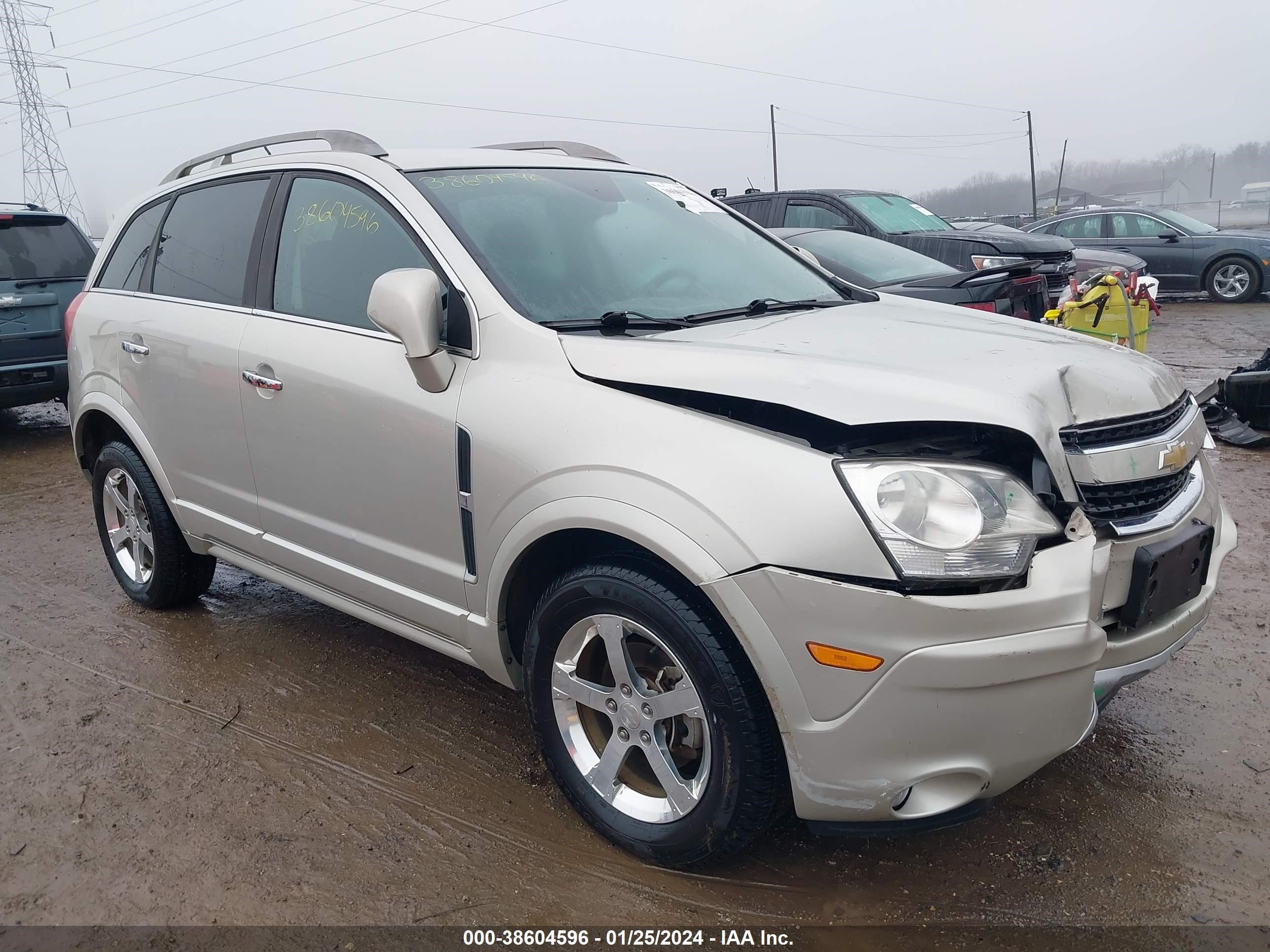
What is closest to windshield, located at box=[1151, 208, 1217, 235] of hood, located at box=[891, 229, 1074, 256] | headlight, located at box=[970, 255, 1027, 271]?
hood, located at box=[891, 229, 1074, 256]

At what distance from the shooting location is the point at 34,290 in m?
7.55

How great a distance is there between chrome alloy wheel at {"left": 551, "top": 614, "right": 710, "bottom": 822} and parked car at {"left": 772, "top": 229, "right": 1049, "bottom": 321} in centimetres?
403

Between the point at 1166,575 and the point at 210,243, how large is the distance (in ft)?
11.2

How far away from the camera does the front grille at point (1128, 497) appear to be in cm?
221

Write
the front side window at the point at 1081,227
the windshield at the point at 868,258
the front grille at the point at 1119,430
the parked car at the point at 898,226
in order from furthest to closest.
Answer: the front side window at the point at 1081,227
the parked car at the point at 898,226
the windshield at the point at 868,258
the front grille at the point at 1119,430

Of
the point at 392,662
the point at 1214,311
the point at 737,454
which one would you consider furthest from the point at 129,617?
the point at 1214,311

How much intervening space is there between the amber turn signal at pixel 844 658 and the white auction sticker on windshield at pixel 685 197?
2.06m

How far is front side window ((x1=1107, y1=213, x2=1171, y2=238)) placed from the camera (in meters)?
14.8

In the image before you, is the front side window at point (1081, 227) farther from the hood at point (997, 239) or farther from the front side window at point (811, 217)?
the front side window at point (811, 217)

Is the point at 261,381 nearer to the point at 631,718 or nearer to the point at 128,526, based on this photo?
the point at 128,526

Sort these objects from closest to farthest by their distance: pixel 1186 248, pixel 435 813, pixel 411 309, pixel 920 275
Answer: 1. pixel 411 309
2. pixel 435 813
3. pixel 920 275
4. pixel 1186 248

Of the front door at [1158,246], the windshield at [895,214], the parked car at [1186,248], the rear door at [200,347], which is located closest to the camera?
the rear door at [200,347]

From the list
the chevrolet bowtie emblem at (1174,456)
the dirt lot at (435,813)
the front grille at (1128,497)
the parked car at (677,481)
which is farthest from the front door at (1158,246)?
the front grille at (1128,497)

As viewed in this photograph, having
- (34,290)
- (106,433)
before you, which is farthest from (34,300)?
(106,433)
